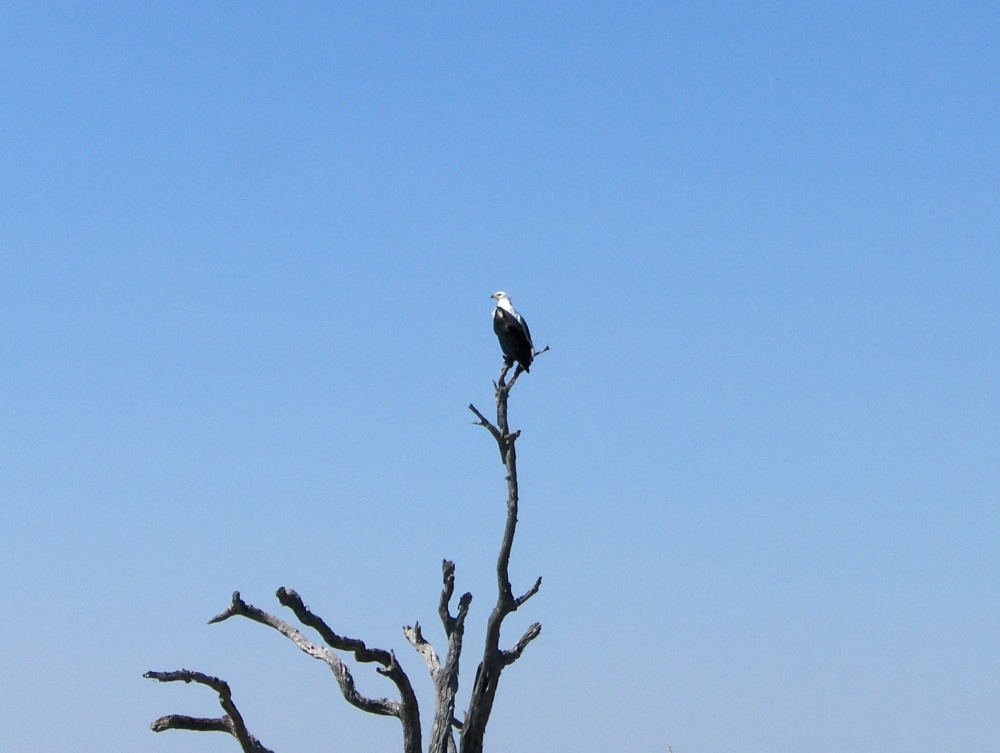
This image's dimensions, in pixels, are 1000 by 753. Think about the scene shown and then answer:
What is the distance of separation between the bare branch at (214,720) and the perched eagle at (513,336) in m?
4.70

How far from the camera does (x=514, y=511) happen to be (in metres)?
12.7

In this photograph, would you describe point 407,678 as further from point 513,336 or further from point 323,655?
point 513,336

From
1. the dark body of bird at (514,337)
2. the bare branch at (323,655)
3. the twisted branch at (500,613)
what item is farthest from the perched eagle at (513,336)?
the bare branch at (323,655)

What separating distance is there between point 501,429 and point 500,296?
6014 millimetres

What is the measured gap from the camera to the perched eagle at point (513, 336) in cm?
1574

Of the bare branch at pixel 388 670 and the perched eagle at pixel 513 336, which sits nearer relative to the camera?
the bare branch at pixel 388 670

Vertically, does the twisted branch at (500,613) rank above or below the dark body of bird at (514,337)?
below

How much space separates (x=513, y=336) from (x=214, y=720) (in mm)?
5502

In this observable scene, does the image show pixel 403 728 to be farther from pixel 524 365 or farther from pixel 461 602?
pixel 524 365

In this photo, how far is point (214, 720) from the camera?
13.3 meters

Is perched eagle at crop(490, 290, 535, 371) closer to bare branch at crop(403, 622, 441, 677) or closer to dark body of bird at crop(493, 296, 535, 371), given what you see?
dark body of bird at crop(493, 296, 535, 371)

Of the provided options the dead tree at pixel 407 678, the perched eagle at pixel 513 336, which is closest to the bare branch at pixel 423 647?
the dead tree at pixel 407 678

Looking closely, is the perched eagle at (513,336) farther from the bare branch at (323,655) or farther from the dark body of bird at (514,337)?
the bare branch at (323,655)

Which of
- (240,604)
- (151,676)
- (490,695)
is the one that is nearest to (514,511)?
(490,695)
